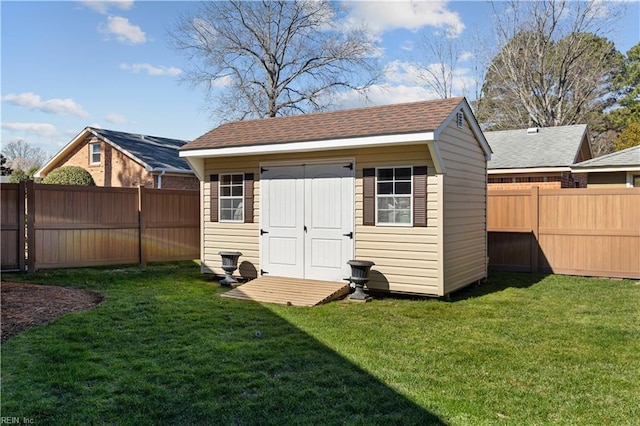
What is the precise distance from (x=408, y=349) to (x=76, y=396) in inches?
121

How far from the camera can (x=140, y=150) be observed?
1825cm

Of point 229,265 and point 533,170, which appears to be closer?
point 229,265

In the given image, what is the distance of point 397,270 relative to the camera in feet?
25.2

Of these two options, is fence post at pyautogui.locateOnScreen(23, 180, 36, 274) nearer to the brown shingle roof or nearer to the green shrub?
the brown shingle roof

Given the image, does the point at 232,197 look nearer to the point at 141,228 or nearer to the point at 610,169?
the point at 141,228

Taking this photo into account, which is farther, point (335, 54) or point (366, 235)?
point (335, 54)

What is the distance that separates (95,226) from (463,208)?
25.7ft

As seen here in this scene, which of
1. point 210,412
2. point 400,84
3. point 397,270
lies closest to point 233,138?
point 397,270

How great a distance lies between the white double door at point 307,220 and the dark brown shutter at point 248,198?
0.27 meters

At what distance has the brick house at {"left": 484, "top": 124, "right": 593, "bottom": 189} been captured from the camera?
14469mm

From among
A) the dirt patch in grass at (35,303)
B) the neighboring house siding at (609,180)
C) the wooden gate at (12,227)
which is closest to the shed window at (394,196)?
the dirt patch in grass at (35,303)

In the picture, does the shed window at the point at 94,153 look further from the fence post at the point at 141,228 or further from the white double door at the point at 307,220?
the white double door at the point at 307,220

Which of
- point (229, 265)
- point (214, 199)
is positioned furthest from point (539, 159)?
point (229, 265)

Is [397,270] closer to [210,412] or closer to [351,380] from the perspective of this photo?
[351,380]
